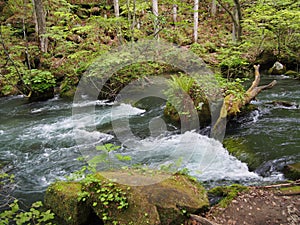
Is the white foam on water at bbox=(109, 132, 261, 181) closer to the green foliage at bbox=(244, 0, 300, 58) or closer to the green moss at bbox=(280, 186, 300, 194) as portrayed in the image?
the green moss at bbox=(280, 186, 300, 194)

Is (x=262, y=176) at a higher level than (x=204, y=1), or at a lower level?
lower

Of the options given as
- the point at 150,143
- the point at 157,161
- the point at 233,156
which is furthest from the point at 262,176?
the point at 150,143

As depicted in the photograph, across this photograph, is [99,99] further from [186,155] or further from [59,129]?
[186,155]

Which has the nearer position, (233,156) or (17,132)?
(233,156)

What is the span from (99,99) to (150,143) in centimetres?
528

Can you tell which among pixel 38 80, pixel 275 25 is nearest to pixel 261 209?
pixel 38 80

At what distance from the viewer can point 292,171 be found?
13.9ft

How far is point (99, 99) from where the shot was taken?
10852 millimetres

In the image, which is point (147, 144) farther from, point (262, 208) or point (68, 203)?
point (262, 208)

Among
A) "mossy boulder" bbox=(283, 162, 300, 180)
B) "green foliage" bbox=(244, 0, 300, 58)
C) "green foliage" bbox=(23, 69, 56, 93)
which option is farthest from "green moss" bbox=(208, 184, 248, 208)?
"green foliage" bbox=(23, 69, 56, 93)

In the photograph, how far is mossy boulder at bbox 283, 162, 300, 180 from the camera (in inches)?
163

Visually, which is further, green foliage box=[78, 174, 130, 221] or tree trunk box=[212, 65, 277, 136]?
tree trunk box=[212, 65, 277, 136]

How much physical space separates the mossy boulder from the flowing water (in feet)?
0.44

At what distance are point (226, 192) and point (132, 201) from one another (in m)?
1.55
